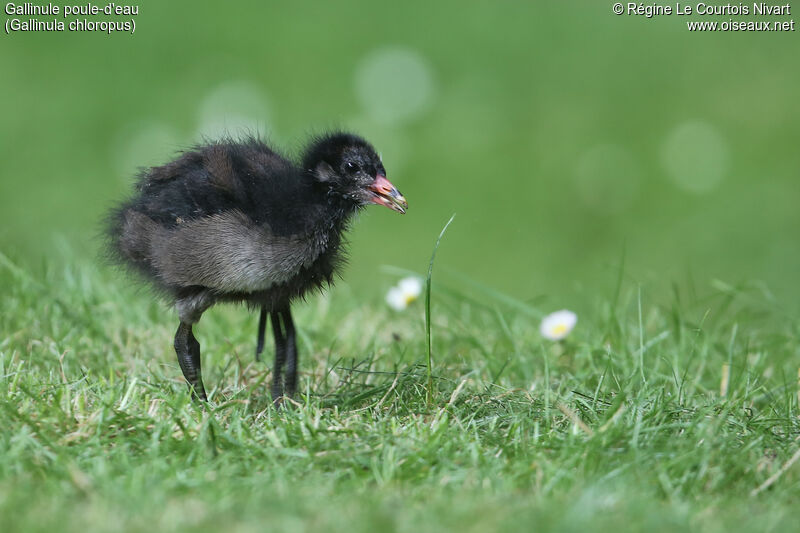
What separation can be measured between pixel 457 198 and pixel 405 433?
5166mm

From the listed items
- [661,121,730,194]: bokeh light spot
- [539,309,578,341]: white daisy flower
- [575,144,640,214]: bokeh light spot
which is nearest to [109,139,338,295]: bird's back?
[539,309,578,341]: white daisy flower

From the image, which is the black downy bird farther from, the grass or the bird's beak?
the grass

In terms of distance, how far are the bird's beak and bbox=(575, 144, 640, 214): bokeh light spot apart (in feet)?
15.8

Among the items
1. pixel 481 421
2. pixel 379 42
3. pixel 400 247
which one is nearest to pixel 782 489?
pixel 481 421

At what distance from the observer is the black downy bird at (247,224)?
3613mm

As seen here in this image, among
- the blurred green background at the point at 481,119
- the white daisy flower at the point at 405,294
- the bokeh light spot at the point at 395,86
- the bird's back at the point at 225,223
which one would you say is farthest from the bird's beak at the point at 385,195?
the bokeh light spot at the point at 395,86

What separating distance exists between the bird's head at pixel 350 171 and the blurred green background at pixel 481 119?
11.8 feet

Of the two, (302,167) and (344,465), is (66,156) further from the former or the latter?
(344,465)

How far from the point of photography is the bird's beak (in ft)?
12.7

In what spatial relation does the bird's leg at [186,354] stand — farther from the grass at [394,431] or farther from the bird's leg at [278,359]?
the bird's leg at [278,359]

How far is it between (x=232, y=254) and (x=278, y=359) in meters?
0.63

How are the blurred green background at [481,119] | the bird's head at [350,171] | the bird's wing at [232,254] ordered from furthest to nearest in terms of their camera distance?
1. the blurred green background at [481,119]
2. the bird's head at [350,171]
3. the bird's wing at [232,254]

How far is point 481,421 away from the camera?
3.47 m

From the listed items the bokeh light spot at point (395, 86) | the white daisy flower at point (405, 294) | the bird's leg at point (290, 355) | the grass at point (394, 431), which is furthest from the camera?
the bokeh light spot at point (395, 86)
